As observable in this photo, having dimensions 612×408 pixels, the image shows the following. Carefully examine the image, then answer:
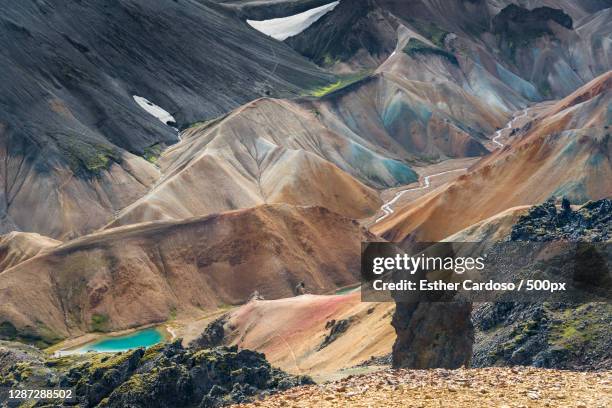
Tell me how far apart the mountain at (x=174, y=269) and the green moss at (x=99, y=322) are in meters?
0.11

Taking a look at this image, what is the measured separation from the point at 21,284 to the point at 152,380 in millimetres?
70608

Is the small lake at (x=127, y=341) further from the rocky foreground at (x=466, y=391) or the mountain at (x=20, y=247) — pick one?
the rocky foreground at (x=466, y=391)

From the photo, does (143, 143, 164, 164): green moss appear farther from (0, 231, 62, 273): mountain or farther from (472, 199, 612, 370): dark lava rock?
(472, 199, 612, 370): dark lava rock

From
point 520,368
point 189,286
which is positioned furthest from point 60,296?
point 520,368

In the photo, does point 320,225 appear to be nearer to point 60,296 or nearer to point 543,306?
point 60,296

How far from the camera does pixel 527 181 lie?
137250 millimetres

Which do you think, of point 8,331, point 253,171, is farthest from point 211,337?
point 253,171

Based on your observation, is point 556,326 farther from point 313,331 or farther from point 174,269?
point 174,269

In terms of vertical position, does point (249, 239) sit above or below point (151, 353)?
below

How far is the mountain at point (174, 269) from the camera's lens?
11650 cm

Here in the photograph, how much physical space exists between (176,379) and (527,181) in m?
93.6

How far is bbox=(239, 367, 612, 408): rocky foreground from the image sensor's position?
1006 inches

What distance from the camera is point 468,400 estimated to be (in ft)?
84.5

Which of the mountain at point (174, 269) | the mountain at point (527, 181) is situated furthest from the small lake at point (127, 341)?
the mountain at point (527, 181)
